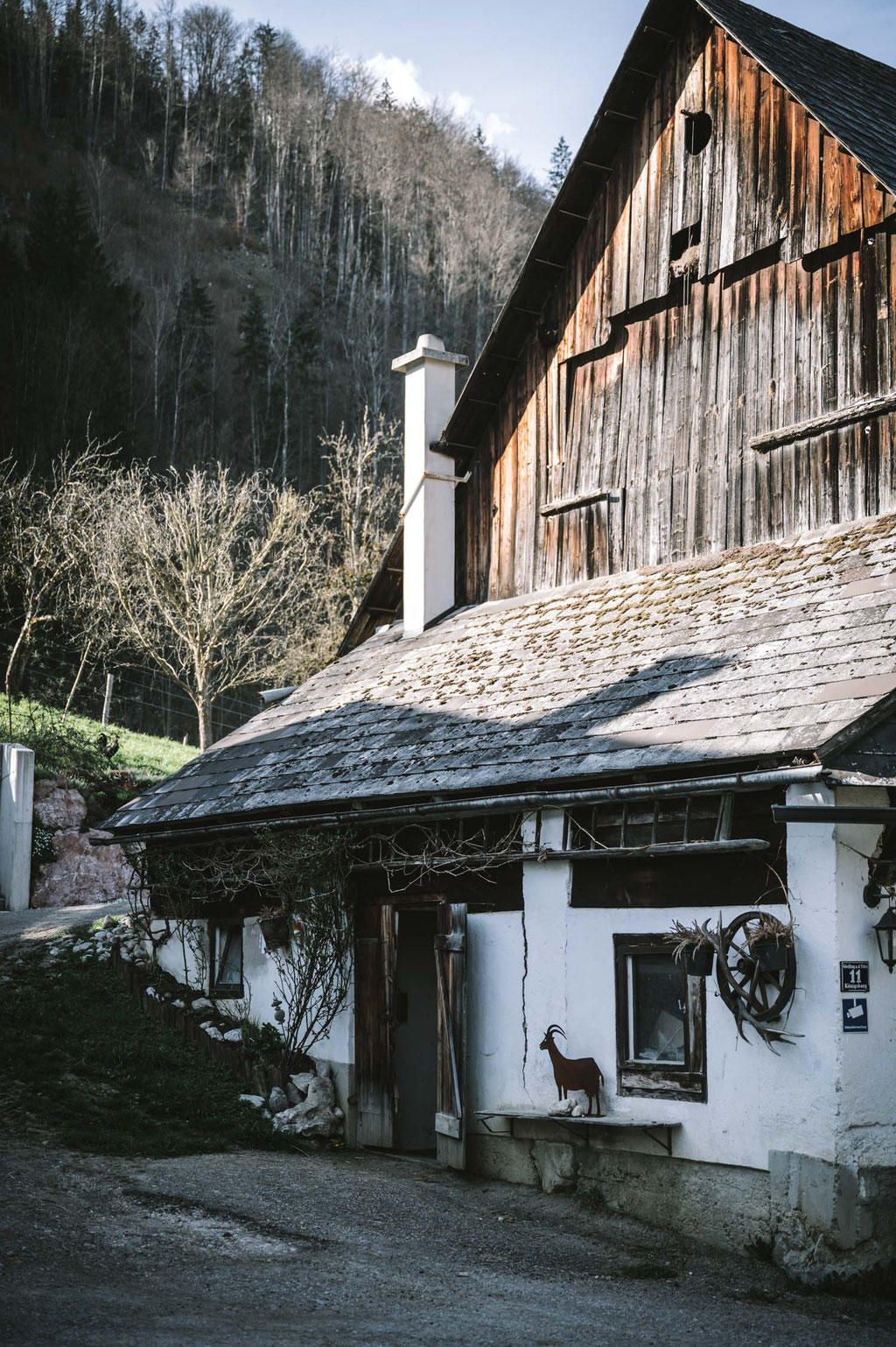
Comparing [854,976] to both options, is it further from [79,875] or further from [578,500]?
[79,875]

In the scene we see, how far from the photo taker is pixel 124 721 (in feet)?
102

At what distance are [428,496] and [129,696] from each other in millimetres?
19341

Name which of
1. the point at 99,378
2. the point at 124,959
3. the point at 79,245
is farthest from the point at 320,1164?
the point at 79,245

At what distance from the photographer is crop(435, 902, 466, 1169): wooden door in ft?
31.0

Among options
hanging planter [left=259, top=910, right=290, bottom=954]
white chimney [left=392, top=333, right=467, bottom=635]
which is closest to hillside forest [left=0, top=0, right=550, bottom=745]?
white chimney [left=392, top=333, right=467, bottom=635]

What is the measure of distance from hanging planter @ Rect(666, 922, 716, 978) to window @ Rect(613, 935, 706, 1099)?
0.62ft

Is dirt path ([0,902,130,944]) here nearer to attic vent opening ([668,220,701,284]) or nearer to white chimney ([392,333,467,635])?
white chimney ([392,333,467,635])

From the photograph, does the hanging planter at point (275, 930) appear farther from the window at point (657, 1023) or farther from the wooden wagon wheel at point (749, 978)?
the wooden wagon wheel at point (749, 978)

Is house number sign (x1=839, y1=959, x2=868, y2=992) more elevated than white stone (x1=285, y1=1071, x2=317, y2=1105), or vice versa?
house number sign (x1=839, y1=959, x2=868, y2=992)

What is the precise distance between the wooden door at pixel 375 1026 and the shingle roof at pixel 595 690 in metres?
1.17

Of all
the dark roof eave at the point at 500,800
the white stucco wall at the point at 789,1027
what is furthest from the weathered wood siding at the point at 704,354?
the white stucco wall at the point at 789,1027

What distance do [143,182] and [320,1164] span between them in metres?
57.5

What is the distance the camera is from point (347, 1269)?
6.96 m

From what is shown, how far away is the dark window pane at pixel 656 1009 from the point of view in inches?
326
